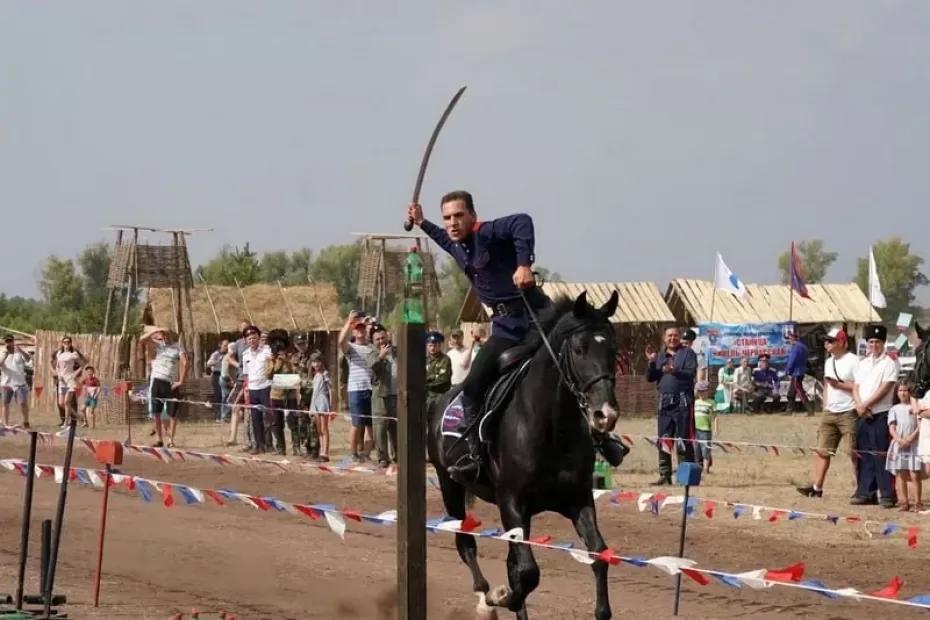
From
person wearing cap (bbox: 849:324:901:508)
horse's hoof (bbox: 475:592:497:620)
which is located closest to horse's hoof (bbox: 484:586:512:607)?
horse's hoof (bbox: 475:592:497:620)

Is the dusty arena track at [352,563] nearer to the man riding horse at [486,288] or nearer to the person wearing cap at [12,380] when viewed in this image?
the man riding horse at [486,288]

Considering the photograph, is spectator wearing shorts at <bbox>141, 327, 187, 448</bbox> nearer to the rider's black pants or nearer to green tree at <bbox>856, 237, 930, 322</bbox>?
the rider's black pants

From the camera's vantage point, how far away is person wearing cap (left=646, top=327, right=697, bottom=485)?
1886 cm

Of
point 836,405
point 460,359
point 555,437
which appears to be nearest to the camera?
point 555,437

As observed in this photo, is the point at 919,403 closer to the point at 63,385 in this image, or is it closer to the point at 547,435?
the point at 547,435

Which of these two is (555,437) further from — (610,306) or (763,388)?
(763,388)

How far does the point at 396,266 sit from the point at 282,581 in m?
33.7

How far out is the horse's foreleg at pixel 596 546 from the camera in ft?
27.3

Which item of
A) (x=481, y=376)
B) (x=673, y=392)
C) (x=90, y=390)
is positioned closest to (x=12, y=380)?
(x=90, y=390)

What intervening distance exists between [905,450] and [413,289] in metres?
10.5

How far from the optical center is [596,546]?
8.53 metres

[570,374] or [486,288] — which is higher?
[486,288]

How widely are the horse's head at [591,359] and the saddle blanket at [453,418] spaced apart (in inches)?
52.3

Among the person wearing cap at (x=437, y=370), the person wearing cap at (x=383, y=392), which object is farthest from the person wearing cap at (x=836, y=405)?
the person wearing cap at (x=383, y=392)
